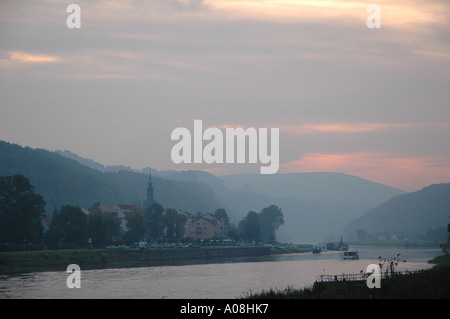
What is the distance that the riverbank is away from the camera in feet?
361

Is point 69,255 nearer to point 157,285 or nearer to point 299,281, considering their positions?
point 157,285

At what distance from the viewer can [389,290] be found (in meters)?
55.6

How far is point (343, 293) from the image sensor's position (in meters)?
56.2

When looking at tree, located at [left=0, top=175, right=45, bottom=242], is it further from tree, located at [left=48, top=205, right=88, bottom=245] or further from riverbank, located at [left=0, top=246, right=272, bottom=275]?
tree, located at [left=48, top=205, right=88, bottom=245]

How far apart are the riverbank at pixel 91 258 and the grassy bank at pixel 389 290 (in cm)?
6026

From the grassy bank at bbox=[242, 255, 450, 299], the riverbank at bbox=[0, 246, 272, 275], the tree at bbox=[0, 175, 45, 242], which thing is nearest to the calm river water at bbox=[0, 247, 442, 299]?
the riverbank at bbox=[0, 246, 272, 275]

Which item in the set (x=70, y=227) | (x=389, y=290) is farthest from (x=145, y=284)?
(x=70, y=227)

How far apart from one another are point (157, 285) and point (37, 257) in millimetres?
41997

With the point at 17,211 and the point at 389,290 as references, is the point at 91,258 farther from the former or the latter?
the point at 389,290

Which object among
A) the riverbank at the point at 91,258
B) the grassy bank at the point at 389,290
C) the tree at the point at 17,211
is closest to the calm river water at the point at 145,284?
the riverbank at the point at 91,258

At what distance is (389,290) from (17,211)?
8800 centimetres

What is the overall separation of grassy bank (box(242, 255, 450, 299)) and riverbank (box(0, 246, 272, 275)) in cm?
6026
